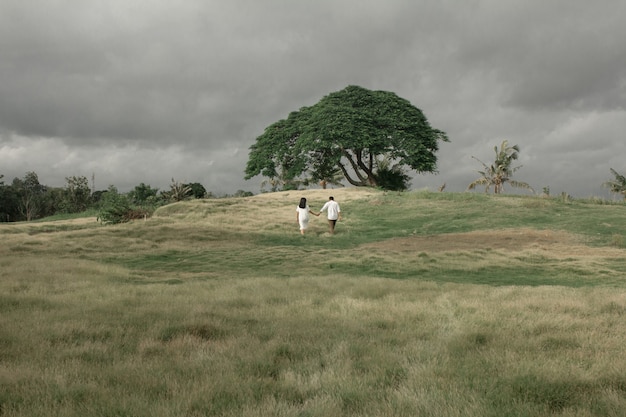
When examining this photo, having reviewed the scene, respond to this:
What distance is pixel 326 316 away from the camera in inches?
288

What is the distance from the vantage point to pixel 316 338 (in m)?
6.07

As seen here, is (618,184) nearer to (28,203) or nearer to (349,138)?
(349,138)

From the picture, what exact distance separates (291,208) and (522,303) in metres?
26.0

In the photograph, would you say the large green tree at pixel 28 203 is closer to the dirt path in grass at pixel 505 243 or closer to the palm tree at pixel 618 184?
the dirt path in grass at pixel 505 243

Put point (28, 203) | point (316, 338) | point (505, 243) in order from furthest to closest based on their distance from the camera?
point (28, 203), point (505, 243), point (316, 338)

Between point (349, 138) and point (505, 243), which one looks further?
point (349, 138)

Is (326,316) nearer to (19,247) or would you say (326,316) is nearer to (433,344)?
(433,344)

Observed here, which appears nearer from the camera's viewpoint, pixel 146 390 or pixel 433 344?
pixel 146 390

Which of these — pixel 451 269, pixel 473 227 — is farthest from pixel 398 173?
pixel 451 269

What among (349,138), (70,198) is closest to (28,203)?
(70,198)

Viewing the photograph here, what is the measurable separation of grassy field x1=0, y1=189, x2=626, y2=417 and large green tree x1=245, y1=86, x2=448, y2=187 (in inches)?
1077

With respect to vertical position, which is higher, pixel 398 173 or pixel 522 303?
pixel 398 173

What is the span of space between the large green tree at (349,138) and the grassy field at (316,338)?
89.7 feet

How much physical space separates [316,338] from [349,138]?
37094mm
